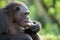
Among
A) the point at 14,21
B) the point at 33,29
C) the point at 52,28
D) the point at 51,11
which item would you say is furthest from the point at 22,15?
the point at 51,11

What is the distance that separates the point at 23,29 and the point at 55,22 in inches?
356

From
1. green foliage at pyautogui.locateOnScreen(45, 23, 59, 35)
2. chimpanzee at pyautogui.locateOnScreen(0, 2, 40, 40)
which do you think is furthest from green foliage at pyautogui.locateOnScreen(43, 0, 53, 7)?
chimpanzee at pyautogui.locateOnScreen(0, 2, 40, 40)

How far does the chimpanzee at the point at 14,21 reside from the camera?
5.52m

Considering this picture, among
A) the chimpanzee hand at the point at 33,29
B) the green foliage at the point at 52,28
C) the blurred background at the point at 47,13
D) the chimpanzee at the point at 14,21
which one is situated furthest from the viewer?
the blurred background at the point at 47,13

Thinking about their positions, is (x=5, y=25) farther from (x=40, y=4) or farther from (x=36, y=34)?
(x=40, y=4)

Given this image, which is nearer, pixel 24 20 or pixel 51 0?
pixel 24 20

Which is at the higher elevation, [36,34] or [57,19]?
[36,34]

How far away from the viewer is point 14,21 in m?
5.61

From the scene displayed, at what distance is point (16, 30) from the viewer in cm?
563

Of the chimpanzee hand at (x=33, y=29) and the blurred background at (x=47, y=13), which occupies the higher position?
the chimpanzee hand at (x=33, y=29)

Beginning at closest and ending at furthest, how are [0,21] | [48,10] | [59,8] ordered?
1. [0,21]
2. [59,8]
3. [48,10]

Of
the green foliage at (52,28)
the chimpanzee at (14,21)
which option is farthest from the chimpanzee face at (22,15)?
the green foliage at (52,28)

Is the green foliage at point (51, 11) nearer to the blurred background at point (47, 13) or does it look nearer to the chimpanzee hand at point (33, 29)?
the blurred background at point (47, 13)

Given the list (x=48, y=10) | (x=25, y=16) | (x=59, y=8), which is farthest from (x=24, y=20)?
(x=48, y=10)
